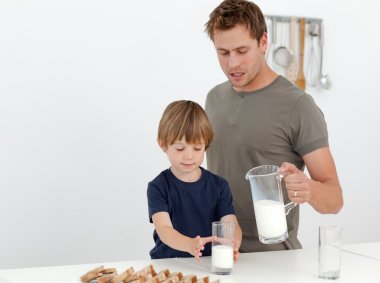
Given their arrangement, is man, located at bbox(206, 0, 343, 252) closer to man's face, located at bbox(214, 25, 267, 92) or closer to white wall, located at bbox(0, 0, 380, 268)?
man's face, located at bbox(214, 25, 267, 92)

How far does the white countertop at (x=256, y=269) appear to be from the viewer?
6.24 feet

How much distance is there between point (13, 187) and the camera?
3162 millimetres

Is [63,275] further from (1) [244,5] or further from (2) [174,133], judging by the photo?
(1) [244,5]

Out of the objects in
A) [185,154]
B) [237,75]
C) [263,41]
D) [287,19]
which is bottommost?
[185,154]

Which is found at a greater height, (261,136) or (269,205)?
(261,136)

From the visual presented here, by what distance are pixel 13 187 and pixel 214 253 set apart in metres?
1.50

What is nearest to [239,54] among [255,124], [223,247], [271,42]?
[255,124]

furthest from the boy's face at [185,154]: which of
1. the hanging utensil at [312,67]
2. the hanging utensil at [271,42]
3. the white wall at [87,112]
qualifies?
the hanging utensil at [312,67]

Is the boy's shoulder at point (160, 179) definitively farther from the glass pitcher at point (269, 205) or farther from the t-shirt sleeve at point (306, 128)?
the t-shirt sleeve at point (306, 128)

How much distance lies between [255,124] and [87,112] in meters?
1.12

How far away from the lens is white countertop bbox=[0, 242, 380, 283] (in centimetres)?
190

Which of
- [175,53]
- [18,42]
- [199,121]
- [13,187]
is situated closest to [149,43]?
[175,53]

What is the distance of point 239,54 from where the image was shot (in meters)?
2.35

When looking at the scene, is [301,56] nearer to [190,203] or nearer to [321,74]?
[321,74]
